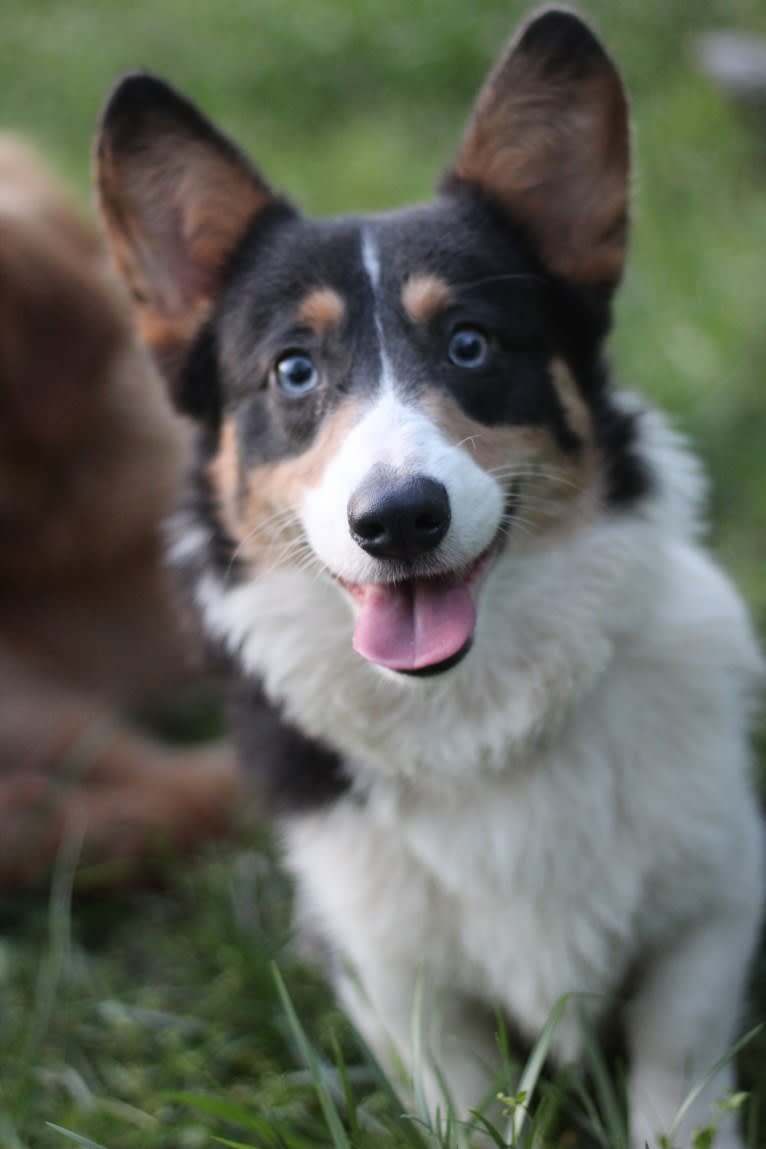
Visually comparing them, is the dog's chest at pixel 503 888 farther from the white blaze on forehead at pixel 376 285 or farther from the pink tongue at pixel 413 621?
the white blaze on forehead at pixel 376 285

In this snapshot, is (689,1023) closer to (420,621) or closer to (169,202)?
(420,621)

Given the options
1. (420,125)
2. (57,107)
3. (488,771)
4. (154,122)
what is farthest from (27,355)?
(57,107)

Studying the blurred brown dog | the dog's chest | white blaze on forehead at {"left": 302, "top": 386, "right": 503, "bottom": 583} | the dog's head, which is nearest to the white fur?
the dog's chest

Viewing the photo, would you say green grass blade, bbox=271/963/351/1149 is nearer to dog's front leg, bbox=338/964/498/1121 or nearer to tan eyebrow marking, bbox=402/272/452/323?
dog's front leg, bbox=338/964/498/1121

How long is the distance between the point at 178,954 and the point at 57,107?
638 centimetres

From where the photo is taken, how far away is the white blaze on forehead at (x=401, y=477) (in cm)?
231

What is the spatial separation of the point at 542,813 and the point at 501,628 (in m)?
0.39

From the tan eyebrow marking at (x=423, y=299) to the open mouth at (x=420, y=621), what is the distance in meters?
0.50

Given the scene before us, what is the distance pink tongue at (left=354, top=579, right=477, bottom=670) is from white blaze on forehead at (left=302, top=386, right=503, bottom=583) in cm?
8

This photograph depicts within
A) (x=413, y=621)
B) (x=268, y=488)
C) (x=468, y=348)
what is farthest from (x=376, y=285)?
(x=413, y=621)

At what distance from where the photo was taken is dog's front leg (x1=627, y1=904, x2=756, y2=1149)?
2561mm

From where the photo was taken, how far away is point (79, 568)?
4.51 metres

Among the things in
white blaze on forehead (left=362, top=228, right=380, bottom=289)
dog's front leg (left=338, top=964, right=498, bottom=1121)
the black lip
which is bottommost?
dog's front leg (left=338, top=964, right=498, bottom=1121)

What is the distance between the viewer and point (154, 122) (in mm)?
2816
